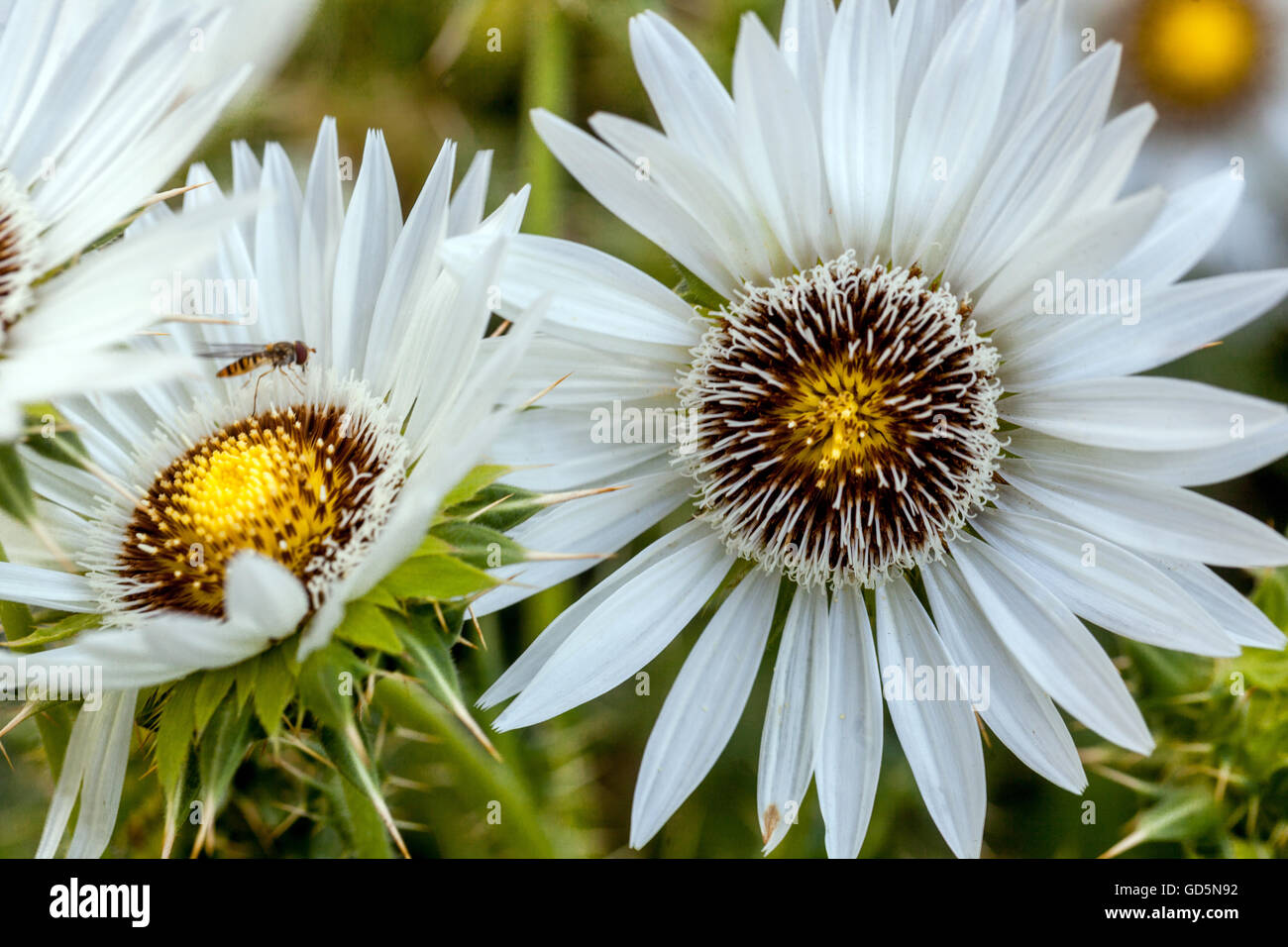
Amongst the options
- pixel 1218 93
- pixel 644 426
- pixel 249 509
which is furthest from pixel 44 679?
pixel 1218 93

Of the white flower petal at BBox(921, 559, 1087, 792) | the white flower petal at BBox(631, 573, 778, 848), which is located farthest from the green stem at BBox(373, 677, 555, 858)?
the white flower petal at BBox(921, 559, 1087, 792)

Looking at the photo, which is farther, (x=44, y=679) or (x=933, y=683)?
(x=933, y=683)

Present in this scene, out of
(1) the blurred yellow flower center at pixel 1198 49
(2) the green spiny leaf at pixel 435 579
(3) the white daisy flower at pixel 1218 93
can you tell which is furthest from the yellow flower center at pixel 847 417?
(1) the blurred yellow flower center at pixel 1198 49

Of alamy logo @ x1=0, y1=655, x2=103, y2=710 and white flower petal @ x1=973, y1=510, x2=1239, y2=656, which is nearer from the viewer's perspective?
alamy logo @ x1=0, y1=655, x2=103, y2=710

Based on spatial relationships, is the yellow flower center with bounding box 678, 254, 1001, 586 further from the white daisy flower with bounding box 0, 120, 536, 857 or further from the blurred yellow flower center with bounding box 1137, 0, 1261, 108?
the blurred yellow flower center with bounding box 1137, 0, 1261, 108

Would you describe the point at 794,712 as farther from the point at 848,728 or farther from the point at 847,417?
the point at 847,417

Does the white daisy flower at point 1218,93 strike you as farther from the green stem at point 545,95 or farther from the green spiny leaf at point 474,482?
the green spiny leaf at point 474,482

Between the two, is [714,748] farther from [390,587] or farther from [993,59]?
[993,59]
